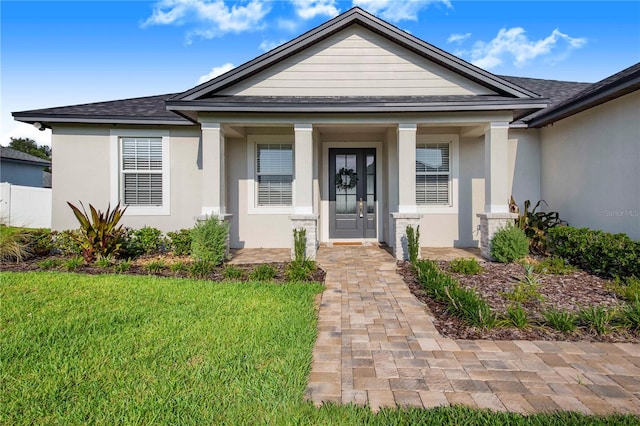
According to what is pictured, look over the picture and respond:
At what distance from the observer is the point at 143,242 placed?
24.7ft

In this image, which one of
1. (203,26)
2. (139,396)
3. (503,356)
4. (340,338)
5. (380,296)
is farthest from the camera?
(203,26)

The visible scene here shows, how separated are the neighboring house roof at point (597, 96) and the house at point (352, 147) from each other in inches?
1.3

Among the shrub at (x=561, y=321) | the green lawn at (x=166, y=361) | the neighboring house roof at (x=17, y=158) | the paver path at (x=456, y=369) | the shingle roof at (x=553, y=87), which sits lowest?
the paver path at (x=456, y=369)

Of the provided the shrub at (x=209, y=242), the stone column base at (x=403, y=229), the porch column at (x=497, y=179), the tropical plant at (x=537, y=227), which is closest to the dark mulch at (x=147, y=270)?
the shrub at (x=209, y=242)

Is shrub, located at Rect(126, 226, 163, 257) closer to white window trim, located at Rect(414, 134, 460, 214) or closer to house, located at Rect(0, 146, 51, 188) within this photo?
white window trim, located at Rect(414, 134, 460, 214)

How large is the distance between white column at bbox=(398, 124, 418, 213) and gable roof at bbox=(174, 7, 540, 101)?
5.80 feet

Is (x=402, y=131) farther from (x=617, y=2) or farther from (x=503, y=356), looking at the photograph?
(x=617, y=2)

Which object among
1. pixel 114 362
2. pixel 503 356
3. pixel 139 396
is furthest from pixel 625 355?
pixel 114 362

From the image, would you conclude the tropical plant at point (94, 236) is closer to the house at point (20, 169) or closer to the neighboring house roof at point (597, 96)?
the neighboring house roof at point (597, 96)

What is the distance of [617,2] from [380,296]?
350 inches

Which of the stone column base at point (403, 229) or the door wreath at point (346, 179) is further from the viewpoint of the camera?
the door wreath at point (346, 179)

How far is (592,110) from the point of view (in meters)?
6.82

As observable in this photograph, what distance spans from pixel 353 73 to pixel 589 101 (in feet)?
15.9

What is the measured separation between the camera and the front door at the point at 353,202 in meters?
9.33
